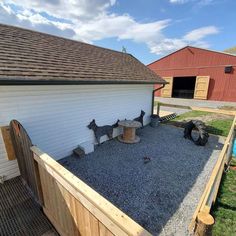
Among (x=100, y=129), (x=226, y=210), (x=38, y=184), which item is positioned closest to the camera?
(x=38, y=184)

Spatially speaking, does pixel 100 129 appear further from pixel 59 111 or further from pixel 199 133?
pixel 199 133

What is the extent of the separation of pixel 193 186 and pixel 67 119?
399 centimetres

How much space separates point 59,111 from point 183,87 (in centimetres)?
2213

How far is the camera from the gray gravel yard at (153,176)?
309 cm

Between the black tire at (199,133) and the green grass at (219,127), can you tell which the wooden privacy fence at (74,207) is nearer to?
the black tire at (199,133)

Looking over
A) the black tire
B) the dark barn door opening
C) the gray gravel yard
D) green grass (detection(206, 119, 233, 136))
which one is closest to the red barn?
the dark barn door opening

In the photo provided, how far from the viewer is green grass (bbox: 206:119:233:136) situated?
25.5 feet

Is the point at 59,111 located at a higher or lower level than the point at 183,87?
higher

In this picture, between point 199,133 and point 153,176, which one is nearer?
point 153,176

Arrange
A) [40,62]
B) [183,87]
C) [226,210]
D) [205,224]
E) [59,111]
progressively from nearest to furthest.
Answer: [205,224] → [226,210] → [40,62] → [59,111] → [183,87]

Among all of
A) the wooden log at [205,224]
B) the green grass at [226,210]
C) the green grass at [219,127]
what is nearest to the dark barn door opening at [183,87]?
the green grass at [219,127]

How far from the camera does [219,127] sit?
850 cm

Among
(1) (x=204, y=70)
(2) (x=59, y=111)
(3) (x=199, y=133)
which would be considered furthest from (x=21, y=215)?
(1) (x=204, y=70)

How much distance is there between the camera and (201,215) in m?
1.84
